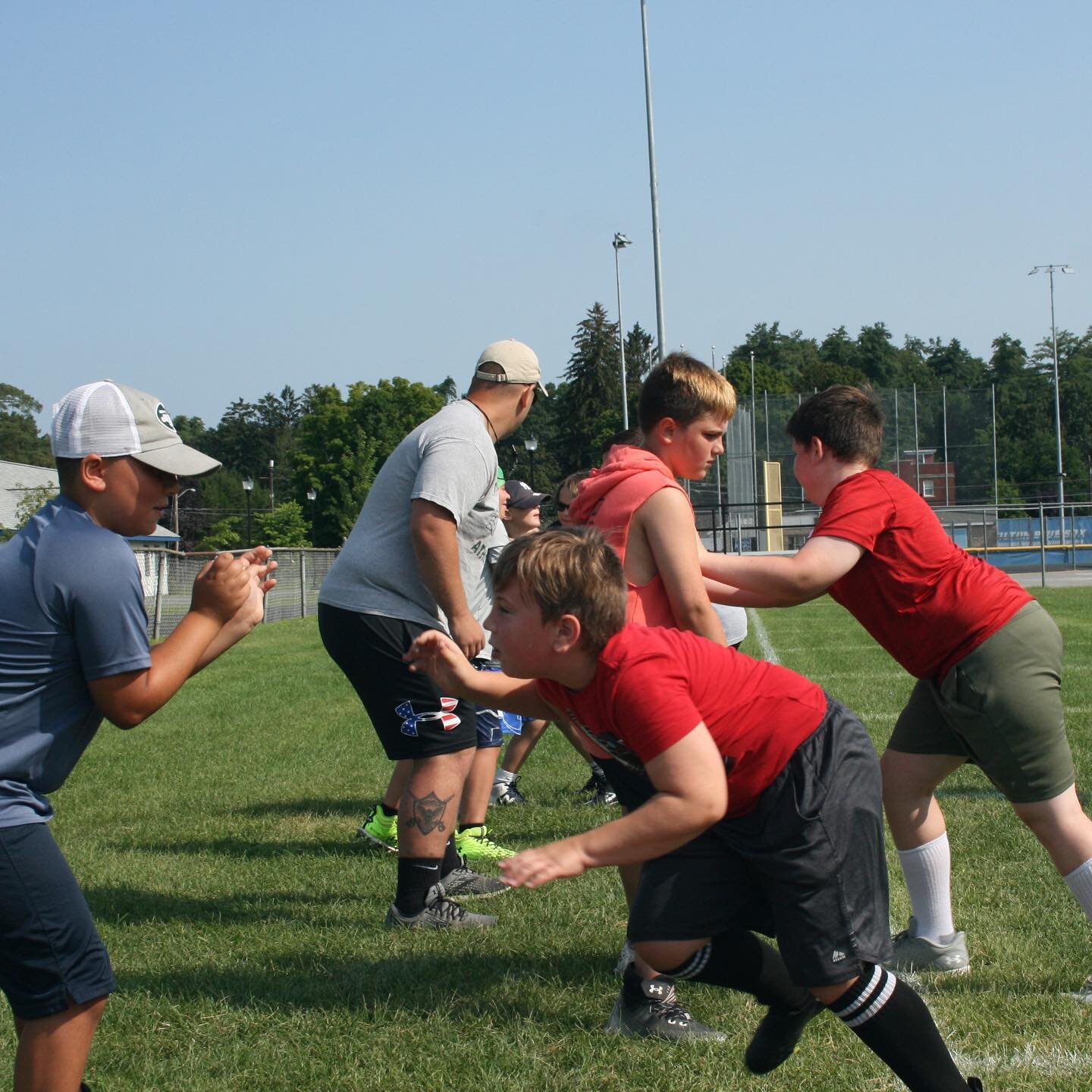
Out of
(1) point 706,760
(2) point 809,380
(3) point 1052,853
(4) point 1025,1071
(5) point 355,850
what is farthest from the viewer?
(2) point 809,380

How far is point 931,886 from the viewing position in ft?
14.0

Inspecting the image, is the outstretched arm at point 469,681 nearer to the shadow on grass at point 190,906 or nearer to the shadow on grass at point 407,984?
the shadow on grass at point 407,984

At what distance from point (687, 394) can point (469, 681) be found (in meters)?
1.26

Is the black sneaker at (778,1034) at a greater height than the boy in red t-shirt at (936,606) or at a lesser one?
lesser

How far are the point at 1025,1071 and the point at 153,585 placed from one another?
20.8 meters

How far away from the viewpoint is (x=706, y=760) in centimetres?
255

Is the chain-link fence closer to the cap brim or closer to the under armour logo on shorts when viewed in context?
the under armour logo on shorts

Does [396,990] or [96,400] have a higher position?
[96,400]

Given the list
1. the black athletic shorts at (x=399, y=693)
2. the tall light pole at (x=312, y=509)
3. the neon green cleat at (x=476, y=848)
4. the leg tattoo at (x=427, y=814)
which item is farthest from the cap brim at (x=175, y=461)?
the tall light pole at (x=312, y=509)

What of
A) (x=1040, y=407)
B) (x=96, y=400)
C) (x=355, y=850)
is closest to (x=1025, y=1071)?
(x=96, y=400)

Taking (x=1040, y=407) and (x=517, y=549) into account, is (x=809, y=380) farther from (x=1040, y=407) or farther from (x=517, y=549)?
(x=517, y=549)

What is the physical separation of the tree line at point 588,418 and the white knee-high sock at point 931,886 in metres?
52.3

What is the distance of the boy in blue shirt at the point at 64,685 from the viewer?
257 cm

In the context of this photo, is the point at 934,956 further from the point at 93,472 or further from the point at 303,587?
the point at 303,587
